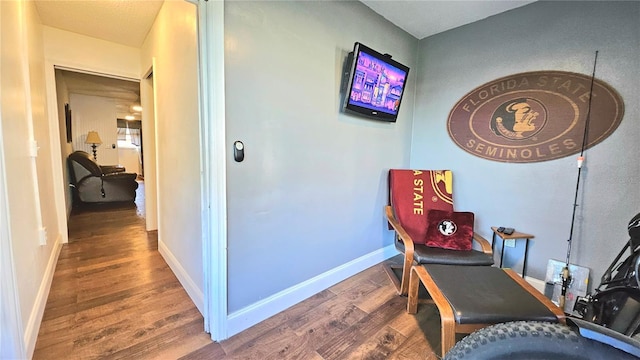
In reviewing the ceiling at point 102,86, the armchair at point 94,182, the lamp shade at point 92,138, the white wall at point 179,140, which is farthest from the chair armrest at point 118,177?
the white wall at point 179,140

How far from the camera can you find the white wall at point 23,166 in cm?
131

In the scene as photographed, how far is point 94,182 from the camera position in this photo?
15.0ft

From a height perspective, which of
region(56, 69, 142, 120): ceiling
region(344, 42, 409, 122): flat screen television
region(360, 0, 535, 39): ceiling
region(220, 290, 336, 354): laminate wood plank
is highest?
region(360, 0, 535, 39): ceiling

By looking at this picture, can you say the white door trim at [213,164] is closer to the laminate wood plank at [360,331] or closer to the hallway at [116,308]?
the hallway at [116,308]

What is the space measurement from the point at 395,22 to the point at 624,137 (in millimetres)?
1879

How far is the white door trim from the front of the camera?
4.58 feet

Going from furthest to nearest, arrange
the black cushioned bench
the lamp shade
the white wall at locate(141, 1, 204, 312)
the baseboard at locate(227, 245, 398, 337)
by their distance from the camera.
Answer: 1. the lamp shade
2. the white wall at locate(141, 1, 204, 312)
3. the baseboard at locate(227, 245, 398, 337)
4. the black cushioned bench

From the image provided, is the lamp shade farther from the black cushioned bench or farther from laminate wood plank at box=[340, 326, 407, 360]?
the black cushioned bench

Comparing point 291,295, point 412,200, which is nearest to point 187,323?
point 291,295

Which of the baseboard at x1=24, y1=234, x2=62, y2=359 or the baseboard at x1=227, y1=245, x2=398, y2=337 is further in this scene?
the baseboard at x1=227, y1=245, x2=398, y2=337

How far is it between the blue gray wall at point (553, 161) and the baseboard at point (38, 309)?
10.4 feet

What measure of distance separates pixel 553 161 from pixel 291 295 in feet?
7.30

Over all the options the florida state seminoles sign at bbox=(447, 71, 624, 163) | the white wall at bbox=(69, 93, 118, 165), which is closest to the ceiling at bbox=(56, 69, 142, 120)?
the white wall at bbox=(69, 93, 118, 165)

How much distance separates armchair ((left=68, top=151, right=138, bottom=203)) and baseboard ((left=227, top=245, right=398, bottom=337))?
178 inches
